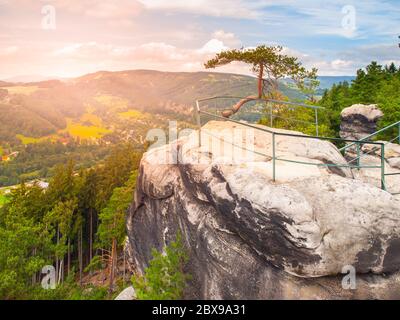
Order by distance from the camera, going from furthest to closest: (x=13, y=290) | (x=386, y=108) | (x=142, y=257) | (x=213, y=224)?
1. (x=386, y=108)
2. (x=13, y=290)
3. (x=142, y=257)
4. (x=213, y=224)

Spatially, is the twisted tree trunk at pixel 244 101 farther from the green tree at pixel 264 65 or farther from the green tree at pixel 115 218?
the green tree at pixel 115 218

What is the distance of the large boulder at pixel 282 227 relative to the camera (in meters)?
7.43

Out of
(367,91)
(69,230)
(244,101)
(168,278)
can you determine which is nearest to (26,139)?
(69,230)

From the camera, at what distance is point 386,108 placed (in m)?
27.8

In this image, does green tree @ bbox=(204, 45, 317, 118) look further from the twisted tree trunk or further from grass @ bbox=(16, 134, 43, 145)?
grass @ bbox=(16, 134, 43, 145)

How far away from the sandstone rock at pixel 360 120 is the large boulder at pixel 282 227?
2110 cm

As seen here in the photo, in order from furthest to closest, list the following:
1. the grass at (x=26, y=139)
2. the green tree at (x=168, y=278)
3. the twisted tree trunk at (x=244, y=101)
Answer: the grass at (x=26, y=139), the twisted tree trunk at (x=244, y=101), the green tree at (x=168, y=278)

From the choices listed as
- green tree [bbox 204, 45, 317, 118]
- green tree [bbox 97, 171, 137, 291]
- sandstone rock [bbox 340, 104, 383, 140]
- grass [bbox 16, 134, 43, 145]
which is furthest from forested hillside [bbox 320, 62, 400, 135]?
grass [bbox 16, 134, 43, 145]

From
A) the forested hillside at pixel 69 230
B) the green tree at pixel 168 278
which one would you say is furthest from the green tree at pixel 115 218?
the green tree at pixel 168 278

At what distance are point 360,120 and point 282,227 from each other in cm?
2648

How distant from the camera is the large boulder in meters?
7.43
